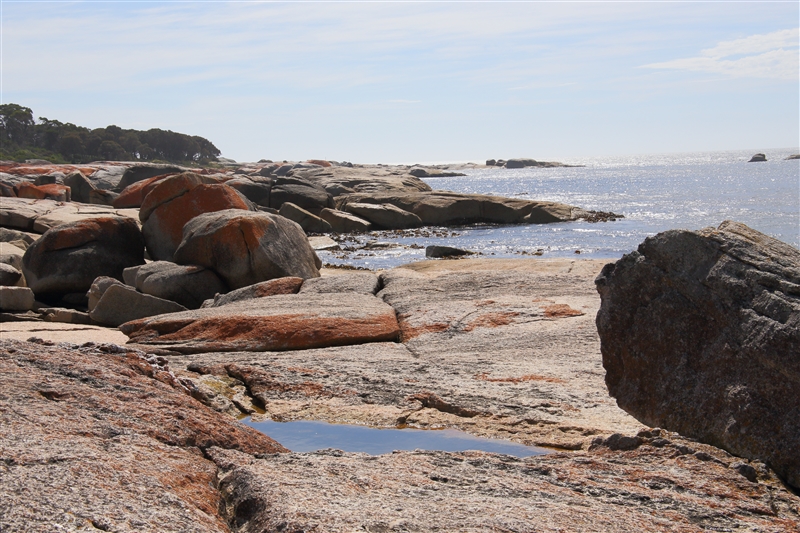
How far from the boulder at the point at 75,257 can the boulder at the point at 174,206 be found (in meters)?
1.12

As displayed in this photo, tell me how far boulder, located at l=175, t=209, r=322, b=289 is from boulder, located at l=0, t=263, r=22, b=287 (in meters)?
3.10

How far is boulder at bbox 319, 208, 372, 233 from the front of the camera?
3672 cm

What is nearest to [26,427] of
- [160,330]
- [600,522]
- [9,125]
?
[600,522]

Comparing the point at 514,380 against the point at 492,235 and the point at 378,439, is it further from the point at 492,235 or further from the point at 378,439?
the point at 492,235

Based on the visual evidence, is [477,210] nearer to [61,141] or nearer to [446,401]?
[446,401]

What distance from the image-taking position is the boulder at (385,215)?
39.1 metres

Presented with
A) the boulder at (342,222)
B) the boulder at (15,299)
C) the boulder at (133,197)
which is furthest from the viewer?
the boulder at (342,222)

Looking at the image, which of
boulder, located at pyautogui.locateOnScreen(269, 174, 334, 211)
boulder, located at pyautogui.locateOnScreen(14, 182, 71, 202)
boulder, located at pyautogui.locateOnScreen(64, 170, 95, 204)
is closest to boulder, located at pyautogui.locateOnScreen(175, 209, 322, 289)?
boulder, located at pyautogui.locateOnScreen(14, 182, 71, 202)

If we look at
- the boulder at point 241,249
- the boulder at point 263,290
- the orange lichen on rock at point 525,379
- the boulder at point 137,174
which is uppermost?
the boulder at point 137,174

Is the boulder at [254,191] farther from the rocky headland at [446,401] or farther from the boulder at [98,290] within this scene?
the rocky headland at [446,401]

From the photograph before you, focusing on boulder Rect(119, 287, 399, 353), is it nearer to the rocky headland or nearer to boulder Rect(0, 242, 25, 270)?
the rocky headland

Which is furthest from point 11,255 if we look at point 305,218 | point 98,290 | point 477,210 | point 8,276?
point 477,210

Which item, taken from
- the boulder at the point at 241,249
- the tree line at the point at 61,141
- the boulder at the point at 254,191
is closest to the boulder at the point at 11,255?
the boulder at the point at 241,249

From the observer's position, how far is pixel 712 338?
471 centimetres
